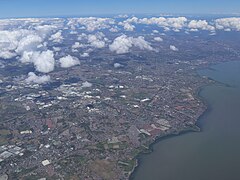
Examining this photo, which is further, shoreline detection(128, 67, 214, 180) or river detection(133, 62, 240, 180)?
shoreline detection(128, 67, 214, 180)

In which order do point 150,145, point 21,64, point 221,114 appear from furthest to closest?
1. point 21,64
2. point 221,114
3. point 150,145

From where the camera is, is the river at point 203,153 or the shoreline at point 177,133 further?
the shoreline at point 177,133

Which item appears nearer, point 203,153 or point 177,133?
point 203,153

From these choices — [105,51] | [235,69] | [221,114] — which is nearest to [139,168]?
[221,114]

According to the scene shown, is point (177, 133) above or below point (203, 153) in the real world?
below

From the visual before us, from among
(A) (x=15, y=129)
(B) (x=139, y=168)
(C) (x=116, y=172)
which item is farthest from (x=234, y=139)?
(A) (x=15, y=129)

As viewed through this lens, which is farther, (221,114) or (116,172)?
(221,114)

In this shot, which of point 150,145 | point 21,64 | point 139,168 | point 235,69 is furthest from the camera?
point 21,64

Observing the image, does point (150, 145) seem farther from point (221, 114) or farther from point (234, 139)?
point (221, 114)
